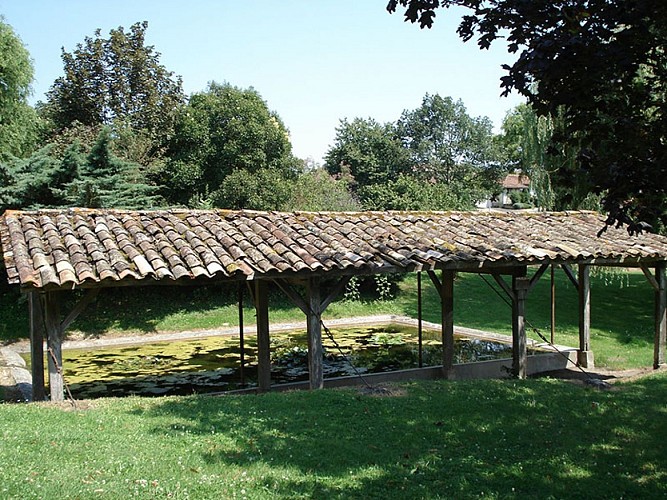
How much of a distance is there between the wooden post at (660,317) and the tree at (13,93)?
59.4 feet

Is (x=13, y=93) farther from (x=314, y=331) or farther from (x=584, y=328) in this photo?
(x=584, y=328)

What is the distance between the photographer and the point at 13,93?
18.6 meters

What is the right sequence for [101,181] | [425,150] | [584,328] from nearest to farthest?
1. [584,328]
2. [101,181]
3. [425,150]

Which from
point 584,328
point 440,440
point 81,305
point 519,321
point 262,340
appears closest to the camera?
point 440,440

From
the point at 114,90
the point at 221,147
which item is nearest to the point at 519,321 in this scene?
the point at 221,147

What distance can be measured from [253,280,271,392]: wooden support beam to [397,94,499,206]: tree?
1744 inches

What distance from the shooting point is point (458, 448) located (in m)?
6.12

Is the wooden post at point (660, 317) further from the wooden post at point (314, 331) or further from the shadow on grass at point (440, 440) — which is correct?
the wooden post at point (314, 331)

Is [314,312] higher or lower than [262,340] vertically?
higher

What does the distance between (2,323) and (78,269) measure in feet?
41.1

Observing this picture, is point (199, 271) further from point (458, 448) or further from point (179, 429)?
point (458, 448)

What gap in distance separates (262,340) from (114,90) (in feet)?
66.3

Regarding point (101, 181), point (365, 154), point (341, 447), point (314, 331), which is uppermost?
point (365, 154)

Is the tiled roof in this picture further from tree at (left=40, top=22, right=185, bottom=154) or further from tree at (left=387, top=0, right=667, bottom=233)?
tree at (left=40, top=22, right=185, bottom=154)
